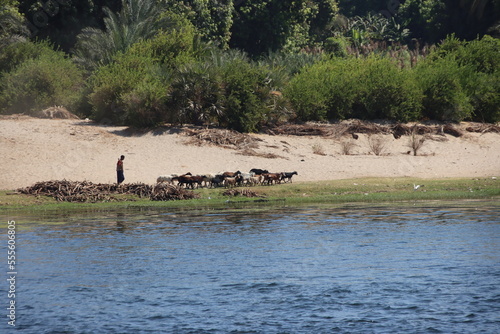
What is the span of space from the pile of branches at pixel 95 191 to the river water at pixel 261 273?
10.1ft

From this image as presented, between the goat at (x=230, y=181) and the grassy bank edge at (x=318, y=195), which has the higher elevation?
the goat at (x=230, y=181)

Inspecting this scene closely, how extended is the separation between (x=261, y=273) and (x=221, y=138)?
20.3 metres

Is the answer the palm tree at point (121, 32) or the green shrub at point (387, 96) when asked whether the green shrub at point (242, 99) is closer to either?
the green shrub at point (387, 96)

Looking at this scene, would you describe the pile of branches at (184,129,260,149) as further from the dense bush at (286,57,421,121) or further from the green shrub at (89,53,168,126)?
the dense bush at (286,57,421,121)

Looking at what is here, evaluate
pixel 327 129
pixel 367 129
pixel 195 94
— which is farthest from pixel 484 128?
pixel 195 94

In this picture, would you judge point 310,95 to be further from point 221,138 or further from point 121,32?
point 121,32

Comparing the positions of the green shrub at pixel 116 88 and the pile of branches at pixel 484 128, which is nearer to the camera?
the green shrub at pixel 116 88

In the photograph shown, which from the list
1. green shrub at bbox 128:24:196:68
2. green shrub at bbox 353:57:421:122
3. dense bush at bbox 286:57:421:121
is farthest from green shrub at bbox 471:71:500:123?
green shrub at bbox 128:24:196:68

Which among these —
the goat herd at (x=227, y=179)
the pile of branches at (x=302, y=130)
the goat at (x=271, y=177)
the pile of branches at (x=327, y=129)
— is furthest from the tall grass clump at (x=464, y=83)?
the goat at (x=271, y=177)

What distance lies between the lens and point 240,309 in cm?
1356

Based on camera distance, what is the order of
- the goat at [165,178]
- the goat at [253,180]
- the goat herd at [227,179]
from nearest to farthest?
the goat at [165,178]
the goat herd at [227,179]
the goat at [253,180]

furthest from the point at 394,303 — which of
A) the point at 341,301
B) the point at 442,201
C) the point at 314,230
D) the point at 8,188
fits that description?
the point at 8,188

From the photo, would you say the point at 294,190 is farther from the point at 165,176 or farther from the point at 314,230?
the point at 314,230

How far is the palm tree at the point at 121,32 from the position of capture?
4469 cm
